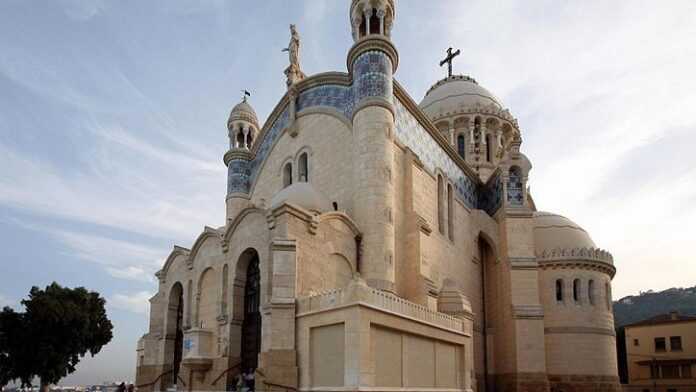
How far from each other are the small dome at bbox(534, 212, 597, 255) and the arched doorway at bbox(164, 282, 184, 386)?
18386 mm

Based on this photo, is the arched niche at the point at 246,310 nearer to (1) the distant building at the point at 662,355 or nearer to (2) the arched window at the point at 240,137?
(2) the arched window at the point at 240,137

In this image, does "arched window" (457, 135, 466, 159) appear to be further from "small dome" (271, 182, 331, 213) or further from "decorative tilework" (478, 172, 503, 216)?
"small dome" (271, 182, 331, 213)

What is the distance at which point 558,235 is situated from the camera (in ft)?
99.5

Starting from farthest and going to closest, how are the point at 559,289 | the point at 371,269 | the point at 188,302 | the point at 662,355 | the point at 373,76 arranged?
the point at 662,355 → the point at 559,289 → the point at 188,302 → the point at 373,76 → the point at 371,269

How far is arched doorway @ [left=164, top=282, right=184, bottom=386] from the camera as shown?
76.7 ft

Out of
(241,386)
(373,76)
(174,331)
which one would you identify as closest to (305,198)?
(373,76)

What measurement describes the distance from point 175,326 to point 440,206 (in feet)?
42.7

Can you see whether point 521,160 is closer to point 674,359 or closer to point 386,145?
point 386,145

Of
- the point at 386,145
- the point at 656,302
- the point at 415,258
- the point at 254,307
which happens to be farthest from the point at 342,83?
the point at 656,302

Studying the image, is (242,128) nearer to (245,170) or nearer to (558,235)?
(245,170)

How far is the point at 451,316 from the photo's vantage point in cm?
1955

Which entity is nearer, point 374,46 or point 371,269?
point 371,269

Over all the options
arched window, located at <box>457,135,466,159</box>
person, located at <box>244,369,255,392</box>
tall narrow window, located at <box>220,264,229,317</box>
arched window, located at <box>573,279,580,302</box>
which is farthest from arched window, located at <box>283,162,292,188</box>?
arched window, located at <box>457,135,466,159</box>

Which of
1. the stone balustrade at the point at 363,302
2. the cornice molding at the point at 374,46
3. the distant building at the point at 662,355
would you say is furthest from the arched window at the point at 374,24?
the distant building at the point at 662,355
